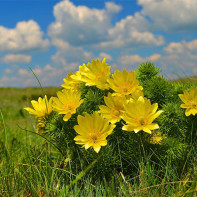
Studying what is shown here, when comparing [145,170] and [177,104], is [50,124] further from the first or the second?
[177,104]

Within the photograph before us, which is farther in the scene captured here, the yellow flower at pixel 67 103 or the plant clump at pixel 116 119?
the yellow flower at pixel 67 103

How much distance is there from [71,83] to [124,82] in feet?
1.84

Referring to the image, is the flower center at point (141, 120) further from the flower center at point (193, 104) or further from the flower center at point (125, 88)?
the flower center at point (193, 104)

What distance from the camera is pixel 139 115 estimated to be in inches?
70.4

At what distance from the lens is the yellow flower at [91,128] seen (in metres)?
1.80

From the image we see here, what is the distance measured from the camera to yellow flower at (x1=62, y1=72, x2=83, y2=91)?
91.7 inches

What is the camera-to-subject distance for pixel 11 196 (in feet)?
6.54

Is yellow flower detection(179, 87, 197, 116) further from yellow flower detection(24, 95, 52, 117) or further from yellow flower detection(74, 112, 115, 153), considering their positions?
yellow flower detection(24, 95, 52, 117)

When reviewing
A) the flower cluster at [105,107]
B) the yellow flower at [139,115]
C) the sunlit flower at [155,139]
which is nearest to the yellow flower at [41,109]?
the flower cluster at [105,107]

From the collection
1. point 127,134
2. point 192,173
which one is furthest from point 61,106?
point 192,173

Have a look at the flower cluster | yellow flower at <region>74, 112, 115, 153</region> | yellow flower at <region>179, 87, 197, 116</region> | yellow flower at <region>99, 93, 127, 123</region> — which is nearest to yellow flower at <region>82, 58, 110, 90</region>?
the flower cluster

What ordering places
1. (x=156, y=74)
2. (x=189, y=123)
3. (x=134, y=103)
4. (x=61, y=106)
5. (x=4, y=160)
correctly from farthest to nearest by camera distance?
(x=4, y=160) → (x=156, y=74) → (x=189, y=123) → (x=61, y=106) → (x=134, y=103)

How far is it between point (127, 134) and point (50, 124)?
64 cm

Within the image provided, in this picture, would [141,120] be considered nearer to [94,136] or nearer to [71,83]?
[94,136]
